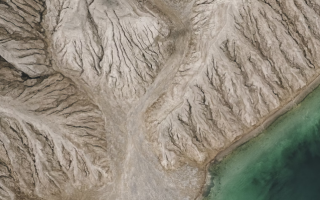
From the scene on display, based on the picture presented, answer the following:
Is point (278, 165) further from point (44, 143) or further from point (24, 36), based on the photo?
point (24, 36)

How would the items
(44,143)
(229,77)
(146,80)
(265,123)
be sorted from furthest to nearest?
1. (146,80)
2. (265,123)
3. (229,77)
4. (44,143)

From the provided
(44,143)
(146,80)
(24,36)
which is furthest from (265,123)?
(24,36)

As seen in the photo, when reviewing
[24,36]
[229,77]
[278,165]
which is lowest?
[278,165]

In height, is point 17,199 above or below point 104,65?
below

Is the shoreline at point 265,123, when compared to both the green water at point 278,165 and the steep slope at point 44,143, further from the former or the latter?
the steep slope at point 44,143

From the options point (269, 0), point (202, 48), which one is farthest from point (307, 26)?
point (202, 48)

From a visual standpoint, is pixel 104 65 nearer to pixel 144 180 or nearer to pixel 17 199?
pixel 144 180
